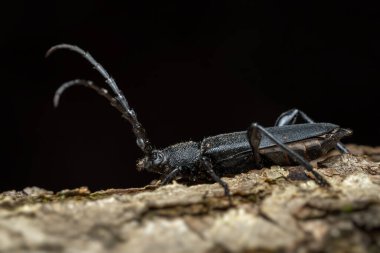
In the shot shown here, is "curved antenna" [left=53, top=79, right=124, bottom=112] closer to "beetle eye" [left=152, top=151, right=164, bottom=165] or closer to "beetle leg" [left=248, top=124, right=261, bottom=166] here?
"beetle eye" [left=152, top=151, right=164, bottom=165]

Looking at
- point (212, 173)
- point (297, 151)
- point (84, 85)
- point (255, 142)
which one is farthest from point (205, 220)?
point (297, 151)

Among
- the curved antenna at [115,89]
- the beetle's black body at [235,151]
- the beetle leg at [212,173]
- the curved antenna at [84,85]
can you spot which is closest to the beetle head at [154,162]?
the beetle's black body at [235,151]

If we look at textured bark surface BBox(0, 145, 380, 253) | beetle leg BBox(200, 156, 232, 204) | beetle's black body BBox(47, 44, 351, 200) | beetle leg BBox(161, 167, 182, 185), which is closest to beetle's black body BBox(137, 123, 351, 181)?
beetle's black body BBox(47, 44, 351, 200)

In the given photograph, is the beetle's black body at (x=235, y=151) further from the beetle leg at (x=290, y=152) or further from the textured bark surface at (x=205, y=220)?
the textured bark surface at (x=205, y=220)

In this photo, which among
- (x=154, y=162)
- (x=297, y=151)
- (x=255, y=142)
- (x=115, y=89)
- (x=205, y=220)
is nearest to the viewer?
(x=205, y=220)

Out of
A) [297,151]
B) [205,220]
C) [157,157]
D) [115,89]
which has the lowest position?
[297,151]

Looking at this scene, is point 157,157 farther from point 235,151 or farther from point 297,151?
point 297,151
